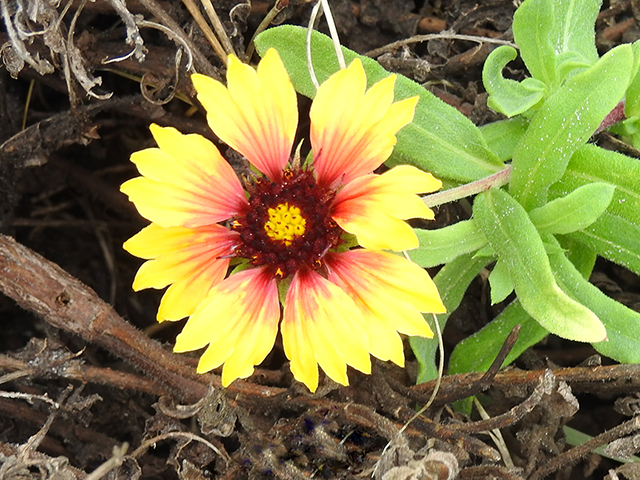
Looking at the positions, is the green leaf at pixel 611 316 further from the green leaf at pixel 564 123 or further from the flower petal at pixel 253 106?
the flower petal at pixel 253 106

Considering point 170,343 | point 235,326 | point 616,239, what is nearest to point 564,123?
point 616,239

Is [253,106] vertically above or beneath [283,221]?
above

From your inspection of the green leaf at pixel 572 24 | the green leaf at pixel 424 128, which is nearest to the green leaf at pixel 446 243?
the green leaf at pixel 424 128

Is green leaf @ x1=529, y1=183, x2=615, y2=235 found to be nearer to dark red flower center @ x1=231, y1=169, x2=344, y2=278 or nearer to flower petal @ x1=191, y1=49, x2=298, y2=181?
dark red flower center @ x1=231, y1=169, x2=344, y2=278

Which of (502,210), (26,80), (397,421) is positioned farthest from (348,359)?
(26,80)

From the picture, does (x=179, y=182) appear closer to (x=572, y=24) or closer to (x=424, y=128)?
(x=424, y=128)

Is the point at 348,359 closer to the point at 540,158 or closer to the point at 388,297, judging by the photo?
the point at 388,297
